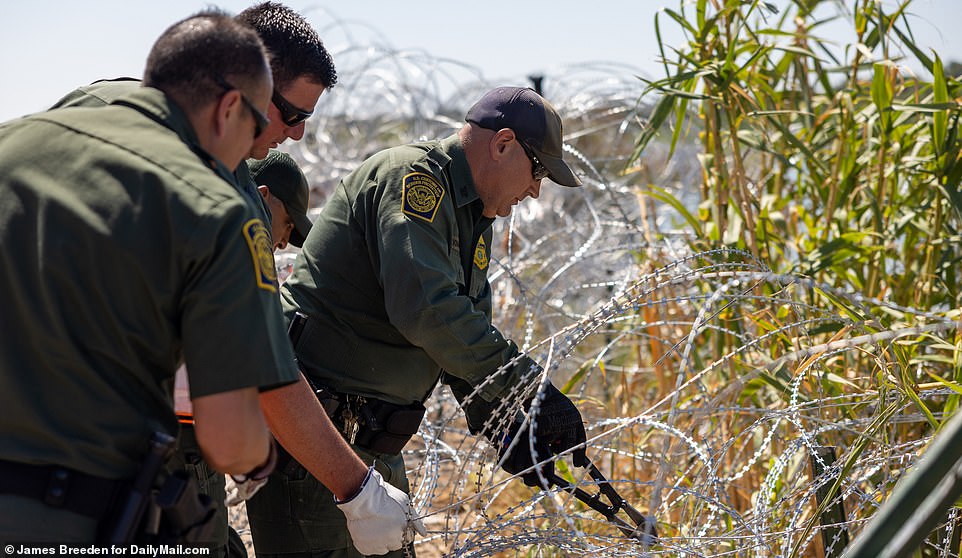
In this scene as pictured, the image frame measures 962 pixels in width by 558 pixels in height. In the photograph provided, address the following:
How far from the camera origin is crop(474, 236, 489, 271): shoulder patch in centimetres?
260

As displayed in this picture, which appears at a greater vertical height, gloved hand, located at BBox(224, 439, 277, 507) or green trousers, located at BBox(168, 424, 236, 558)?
gloved hand, located at BBox(224, 439, 277, 507)

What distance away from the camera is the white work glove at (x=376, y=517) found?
2.05 metres

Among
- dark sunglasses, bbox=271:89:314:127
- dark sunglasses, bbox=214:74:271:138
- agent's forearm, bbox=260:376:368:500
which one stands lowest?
agent's forearm, bbox=260:376:368:500

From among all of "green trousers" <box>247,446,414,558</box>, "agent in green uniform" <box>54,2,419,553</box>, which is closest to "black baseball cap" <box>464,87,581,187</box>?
"agent in green uniform" <box>54,2,419,553</box>

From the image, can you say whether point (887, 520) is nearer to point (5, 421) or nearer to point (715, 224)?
point (5, 421)

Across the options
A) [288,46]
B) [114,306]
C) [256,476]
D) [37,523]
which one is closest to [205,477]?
[256,476]

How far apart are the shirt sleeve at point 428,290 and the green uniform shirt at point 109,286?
0.73m

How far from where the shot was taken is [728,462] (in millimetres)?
3645

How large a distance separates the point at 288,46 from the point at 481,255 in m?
0.77

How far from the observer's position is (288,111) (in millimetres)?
2348

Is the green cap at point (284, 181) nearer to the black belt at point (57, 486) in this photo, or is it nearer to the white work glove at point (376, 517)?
the white work glove at point (376, 517)

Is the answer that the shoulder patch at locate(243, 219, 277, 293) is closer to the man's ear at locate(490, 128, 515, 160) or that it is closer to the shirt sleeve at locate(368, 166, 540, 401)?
the shirt sleeve at locate(368, 166, 540, 401)

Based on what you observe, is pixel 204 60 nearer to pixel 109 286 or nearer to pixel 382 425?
pixel 109 286

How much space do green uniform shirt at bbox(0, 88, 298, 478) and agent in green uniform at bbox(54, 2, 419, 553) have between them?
13 cm
